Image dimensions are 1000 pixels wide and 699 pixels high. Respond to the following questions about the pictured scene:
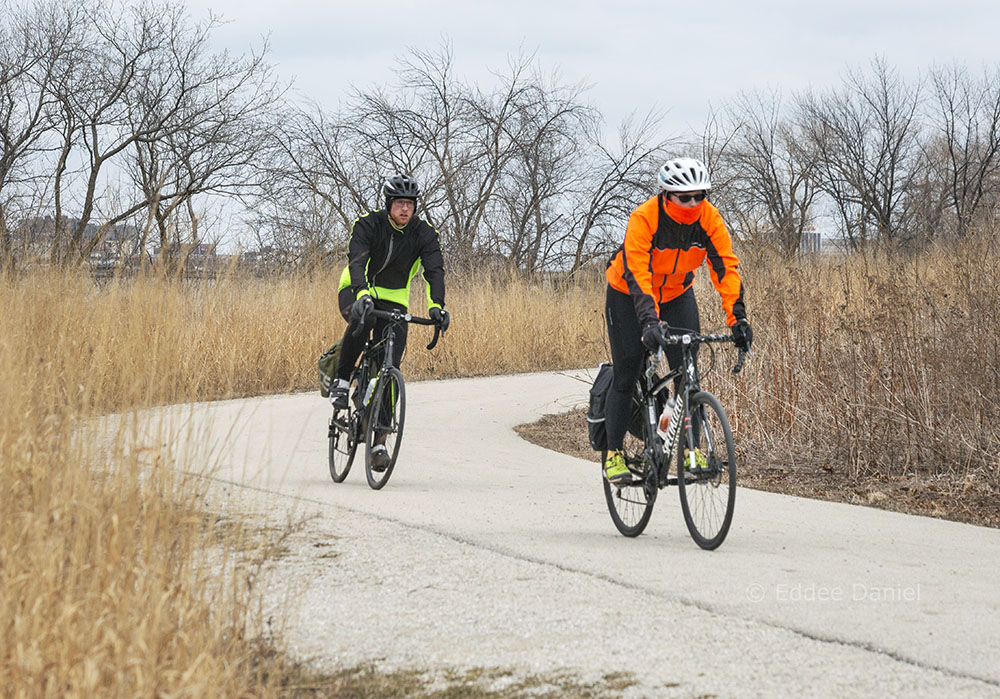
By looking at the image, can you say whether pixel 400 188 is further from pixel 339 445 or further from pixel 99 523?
pixel 99 523

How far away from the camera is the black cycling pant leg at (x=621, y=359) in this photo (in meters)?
7.02

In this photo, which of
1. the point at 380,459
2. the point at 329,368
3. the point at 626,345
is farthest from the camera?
the point at 329,368

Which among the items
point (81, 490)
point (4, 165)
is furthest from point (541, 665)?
point (4, 165)

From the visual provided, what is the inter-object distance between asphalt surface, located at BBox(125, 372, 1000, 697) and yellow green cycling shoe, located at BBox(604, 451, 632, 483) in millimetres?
364

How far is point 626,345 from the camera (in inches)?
276

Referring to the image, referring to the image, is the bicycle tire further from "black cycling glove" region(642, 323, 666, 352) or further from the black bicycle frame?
"black cycling glove" region(642, 323, 666, 352)

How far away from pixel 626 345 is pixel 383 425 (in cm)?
269

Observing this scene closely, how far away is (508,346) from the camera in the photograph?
2255 cm

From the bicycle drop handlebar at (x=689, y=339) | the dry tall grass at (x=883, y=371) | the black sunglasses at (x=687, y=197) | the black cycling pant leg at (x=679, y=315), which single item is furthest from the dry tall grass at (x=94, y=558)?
the dry tall grass at (x=883, y=371)

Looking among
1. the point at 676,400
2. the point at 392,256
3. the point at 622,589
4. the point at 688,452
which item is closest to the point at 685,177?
the point at 676,400

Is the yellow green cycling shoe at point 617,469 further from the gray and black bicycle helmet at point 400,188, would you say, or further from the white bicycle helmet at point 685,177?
the gray and black bicycle helmet at point 400,188

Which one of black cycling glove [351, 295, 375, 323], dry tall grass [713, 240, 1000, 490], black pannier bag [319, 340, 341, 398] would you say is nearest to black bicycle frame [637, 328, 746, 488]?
black cycling glove [351, 295, 375, 323]

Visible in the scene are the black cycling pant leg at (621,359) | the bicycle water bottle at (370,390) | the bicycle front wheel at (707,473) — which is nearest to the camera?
the bicycle front wheel at (707,473)

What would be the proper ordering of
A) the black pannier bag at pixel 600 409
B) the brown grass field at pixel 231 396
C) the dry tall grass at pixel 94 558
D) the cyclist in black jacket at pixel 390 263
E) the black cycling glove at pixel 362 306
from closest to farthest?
the dry tall grass at pixel 94 558 < the brown grass field at pixel 231 396 < the black pannier bag at pixel 600 409 < the black cycling glove at pixel 362 306 < the cyclist in black jacket at pixel 390 263
